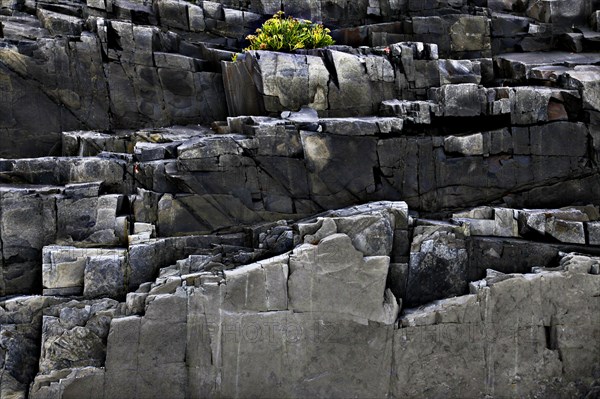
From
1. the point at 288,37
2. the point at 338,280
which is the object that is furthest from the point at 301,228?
the point at 288,37

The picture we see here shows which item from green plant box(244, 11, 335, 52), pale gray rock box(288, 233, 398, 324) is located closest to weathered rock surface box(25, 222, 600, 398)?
pale gray rock box(288, 233, 398, 324)

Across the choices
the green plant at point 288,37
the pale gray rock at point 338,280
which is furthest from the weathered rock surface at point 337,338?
the green plant at point 288,37

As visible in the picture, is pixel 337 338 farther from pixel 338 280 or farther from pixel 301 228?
pixel 301 228

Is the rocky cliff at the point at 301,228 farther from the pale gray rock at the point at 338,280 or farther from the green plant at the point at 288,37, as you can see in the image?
the green plant at the point at 288,37

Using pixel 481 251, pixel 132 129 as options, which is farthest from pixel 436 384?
pixel 132 129

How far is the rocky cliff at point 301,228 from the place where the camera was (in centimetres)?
1375

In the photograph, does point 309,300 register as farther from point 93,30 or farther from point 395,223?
point 93,30

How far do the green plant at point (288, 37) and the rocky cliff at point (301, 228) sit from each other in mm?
665

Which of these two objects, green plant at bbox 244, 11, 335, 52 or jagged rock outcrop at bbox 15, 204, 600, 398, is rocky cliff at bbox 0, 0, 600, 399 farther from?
green plant at bbox 244, 11, 335, 52

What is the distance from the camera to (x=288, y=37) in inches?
695

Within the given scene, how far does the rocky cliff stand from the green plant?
665 millimetres

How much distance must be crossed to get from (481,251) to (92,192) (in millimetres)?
9714

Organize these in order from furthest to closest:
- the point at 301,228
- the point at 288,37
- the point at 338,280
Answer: the point at 288,37, the point at 301,228, the point at 338,280

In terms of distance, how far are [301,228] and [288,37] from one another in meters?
6.35
